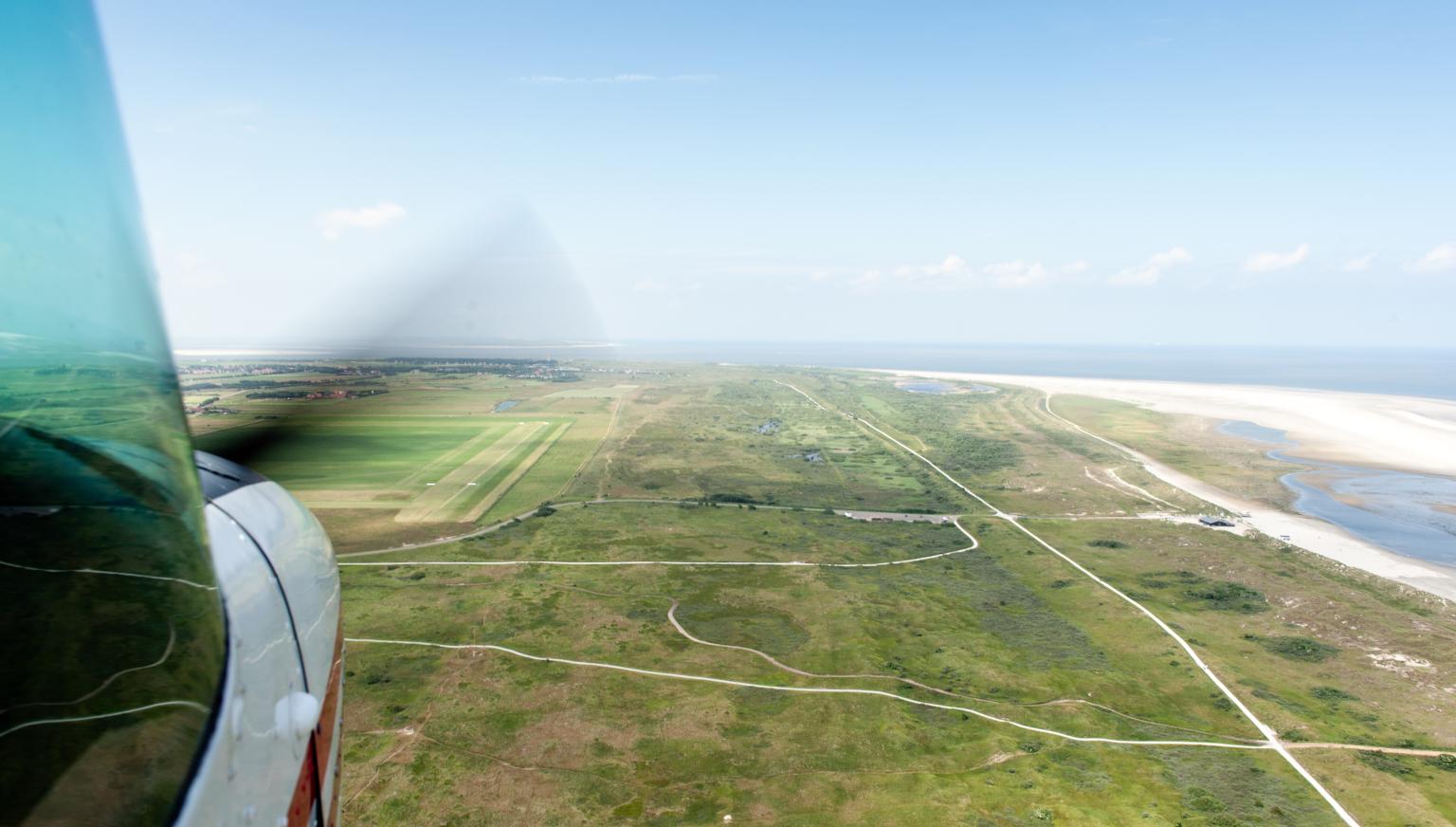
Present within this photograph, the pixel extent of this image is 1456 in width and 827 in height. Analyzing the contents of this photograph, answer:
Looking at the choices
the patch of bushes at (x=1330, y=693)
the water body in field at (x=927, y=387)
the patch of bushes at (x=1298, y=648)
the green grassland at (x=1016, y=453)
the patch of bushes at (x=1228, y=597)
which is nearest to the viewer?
the patch of bushes at (x=1330, y=693)

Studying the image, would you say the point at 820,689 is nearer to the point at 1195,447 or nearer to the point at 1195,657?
the point at 1195,657

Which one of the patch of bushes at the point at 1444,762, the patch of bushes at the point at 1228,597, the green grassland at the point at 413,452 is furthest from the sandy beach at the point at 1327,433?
the green grassland at the point at 413,452

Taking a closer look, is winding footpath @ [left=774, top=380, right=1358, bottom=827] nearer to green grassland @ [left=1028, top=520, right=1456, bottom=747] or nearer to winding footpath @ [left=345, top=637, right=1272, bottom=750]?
green grassland @ [left=1028, top=520, right=1456, bottom=747]

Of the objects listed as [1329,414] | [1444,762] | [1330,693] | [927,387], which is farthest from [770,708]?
[927,387]

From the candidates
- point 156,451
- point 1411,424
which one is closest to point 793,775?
point 156,451

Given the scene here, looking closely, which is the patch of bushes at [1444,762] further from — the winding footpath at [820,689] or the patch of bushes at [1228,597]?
the patch of bushes at [1228,597]

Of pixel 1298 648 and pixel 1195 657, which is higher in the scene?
pixel 1298 648

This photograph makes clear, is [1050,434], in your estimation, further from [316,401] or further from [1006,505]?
[316,401]
